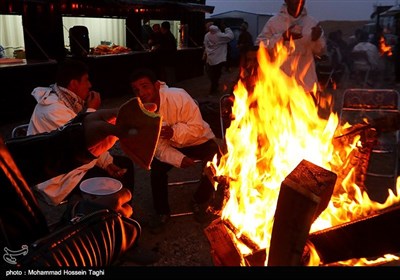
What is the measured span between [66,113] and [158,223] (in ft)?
5.26

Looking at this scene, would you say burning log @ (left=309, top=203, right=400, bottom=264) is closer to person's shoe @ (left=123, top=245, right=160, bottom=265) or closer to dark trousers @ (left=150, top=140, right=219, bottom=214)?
person's shoe @ (left=123, top=245, right=160, bottom=265)

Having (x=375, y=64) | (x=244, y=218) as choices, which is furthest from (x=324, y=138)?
(x=375, y=64)

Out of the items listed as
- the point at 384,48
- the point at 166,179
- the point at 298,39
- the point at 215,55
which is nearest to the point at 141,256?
the point at 166,179

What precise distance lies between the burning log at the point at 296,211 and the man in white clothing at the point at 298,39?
323 cm

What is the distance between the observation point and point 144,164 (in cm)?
157

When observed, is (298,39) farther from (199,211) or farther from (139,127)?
(139,127)

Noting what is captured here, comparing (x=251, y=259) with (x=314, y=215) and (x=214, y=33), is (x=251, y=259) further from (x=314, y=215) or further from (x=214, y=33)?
(x=214, y=33)

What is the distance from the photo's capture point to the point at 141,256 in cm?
352

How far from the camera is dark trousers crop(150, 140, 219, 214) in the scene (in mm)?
4180

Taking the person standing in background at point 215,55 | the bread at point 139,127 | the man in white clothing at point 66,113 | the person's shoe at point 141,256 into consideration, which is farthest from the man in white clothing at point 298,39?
the person standing in background at point 215,55

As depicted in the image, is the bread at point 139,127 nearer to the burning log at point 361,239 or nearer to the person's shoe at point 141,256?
the burning log at point 361,239

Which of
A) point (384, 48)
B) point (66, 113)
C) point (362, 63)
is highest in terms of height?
point (384, 48)

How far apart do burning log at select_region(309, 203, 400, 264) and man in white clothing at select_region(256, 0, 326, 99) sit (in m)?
3.21

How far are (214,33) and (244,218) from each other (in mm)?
11041
